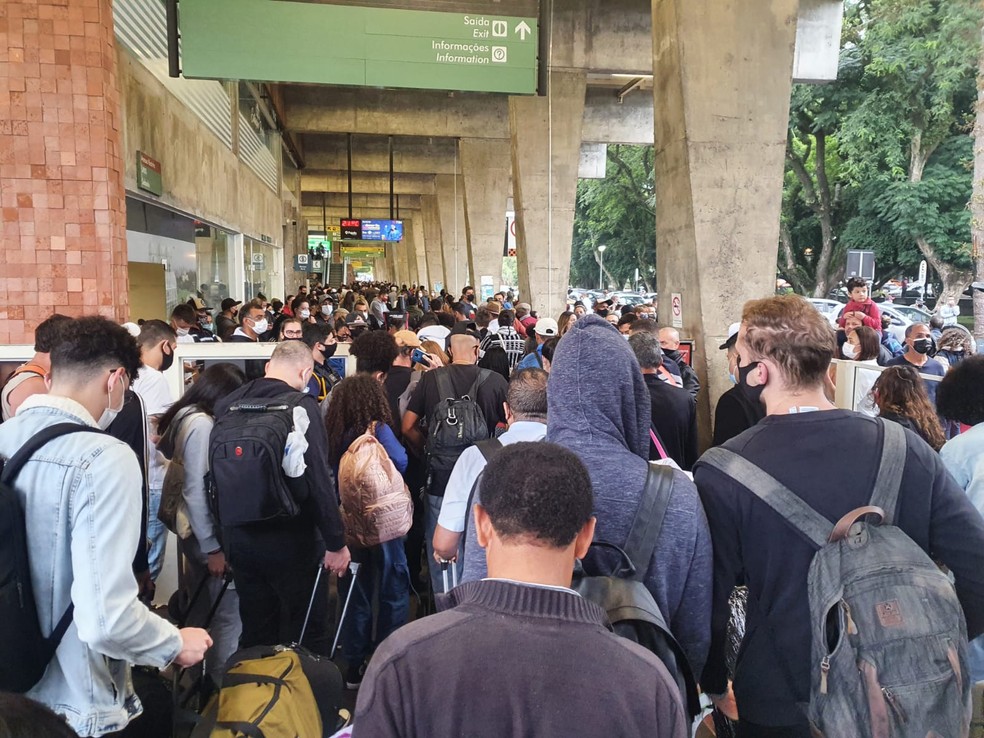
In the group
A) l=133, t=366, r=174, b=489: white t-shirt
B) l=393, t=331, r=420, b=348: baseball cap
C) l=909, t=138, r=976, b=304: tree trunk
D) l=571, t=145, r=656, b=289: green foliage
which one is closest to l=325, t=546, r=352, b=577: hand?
l=133, t=366, r=174, b=489: white t-shirt

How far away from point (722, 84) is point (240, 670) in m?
7.84

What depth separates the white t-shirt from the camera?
4.18m

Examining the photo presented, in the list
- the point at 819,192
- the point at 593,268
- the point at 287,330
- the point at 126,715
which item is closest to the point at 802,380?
the point at 126,715

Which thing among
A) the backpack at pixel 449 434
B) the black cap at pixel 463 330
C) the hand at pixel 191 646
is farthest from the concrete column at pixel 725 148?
the hand at pixel 191 646

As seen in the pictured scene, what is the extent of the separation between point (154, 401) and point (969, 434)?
13.6 feet

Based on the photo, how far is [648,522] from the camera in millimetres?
1882

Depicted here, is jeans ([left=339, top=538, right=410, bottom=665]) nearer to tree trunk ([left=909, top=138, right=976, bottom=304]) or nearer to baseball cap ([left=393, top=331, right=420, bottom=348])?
baseball cap ([left=393, top=331, right=420, bottom=348])

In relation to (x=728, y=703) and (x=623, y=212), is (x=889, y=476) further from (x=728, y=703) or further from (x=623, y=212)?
(x=623, y=212)

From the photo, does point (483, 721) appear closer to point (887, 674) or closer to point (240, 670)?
point (887, 674)

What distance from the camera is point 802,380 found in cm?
213

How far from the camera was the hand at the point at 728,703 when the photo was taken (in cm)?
212

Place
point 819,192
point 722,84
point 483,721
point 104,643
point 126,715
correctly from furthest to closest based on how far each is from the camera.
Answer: point 819,192 < point 722,84 < point 126,715 < point 104,643 < point 483,721

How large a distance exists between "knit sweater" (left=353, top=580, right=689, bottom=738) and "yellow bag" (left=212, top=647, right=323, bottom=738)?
144cm

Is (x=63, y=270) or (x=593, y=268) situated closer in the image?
(x=63, y=270)
